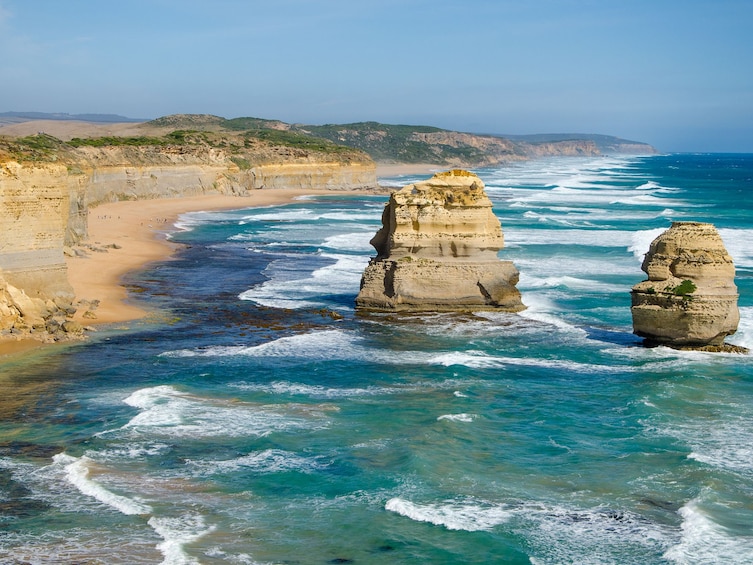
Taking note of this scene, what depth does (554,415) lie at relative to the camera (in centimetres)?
1848

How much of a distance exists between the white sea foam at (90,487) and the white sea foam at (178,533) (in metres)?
0.50

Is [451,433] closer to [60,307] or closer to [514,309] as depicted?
[514,309]

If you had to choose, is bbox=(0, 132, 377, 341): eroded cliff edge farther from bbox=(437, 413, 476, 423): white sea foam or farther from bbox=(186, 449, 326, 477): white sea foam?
bbox=(437, 413, 476, 423): white sea foam

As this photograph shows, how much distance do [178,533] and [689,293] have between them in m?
14.0

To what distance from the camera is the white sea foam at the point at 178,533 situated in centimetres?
1225

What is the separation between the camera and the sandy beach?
29.3 m

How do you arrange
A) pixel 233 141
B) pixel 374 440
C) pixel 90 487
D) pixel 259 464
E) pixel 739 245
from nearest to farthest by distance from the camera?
pixel 90 487, pixel 259 464, pixel 374 440, pixel 739 245, pixel 233 141

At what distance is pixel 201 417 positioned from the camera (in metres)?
18.2

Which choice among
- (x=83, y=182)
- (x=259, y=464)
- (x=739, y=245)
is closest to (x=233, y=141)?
(x=83, y=182)

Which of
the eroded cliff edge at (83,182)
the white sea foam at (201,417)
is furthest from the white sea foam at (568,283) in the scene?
the white sea foam at (201,417)

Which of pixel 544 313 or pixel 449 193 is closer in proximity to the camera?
pixel 449 193

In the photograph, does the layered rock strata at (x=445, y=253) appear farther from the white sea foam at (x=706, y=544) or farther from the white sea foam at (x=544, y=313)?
the white sea foam at (x=706, y=544)

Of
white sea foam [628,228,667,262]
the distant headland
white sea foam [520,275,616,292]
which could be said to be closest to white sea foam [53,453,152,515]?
the distant headland

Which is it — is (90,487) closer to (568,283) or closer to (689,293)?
(689,293)
